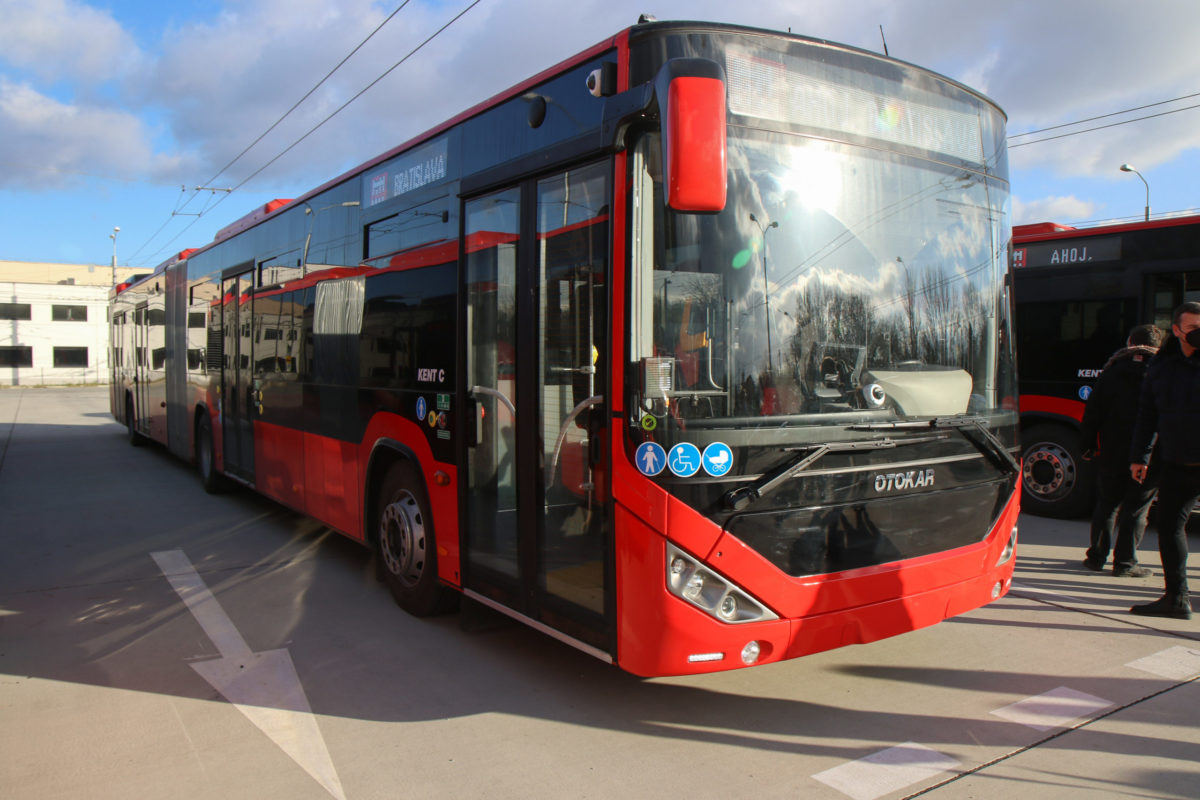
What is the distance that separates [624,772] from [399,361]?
3189mm


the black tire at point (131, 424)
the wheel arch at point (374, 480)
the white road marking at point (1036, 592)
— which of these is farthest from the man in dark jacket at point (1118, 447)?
the black tire at point (131, 424)

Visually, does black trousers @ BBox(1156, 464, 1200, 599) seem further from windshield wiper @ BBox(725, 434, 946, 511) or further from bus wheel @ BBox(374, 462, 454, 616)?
bus wheel @ BBox(374, 462, 454, 616)

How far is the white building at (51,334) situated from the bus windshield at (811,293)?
58.2m

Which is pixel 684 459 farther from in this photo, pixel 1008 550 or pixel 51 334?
pixel 51 334

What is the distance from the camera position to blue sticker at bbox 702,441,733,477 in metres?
3.48

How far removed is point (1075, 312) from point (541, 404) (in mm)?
6752

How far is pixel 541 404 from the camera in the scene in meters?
4.22

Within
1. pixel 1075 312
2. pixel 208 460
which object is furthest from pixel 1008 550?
pixel 208 460

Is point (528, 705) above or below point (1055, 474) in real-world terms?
below

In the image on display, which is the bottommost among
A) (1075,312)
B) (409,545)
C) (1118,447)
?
(409,545)

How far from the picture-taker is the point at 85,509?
31.9 ft

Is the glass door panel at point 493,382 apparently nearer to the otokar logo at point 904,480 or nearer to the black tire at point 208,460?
the otokar logo at point 904,480

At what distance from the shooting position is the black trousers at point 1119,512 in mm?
6173

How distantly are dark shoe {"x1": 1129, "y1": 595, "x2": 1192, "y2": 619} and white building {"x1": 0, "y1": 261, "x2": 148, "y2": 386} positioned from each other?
5851 cm
